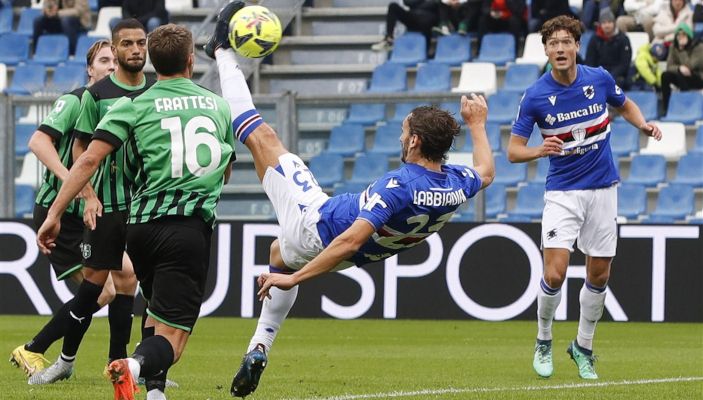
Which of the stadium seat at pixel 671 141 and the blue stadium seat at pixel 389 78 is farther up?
the blue stadium seat at pixel 389 78

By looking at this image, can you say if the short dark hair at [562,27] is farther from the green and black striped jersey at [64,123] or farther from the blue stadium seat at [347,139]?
the blue stadium seat at [347,139]

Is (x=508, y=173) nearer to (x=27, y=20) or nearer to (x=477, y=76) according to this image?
(x=477, y=76)

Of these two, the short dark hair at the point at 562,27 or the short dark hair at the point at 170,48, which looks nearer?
the short dark hair at the point at 170,48

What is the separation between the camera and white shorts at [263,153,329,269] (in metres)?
7.64

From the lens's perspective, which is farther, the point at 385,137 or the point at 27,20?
the point at 27,20

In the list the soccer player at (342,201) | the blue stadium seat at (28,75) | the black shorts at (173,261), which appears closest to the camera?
the black shorts at (173,261)

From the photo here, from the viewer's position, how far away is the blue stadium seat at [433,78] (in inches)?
766

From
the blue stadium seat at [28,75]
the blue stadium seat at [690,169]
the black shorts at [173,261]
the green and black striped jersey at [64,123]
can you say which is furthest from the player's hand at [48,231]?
the blue stadium seat at [28,75]

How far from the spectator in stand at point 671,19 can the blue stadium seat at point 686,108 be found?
996 mm

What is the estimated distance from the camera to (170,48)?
687 centimetres

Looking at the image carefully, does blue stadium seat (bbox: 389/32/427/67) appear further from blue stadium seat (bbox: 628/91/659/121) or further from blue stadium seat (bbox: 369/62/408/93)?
blue stadium seat (bbox: 628/91/659/121)

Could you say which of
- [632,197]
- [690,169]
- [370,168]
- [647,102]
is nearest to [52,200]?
[370,168]

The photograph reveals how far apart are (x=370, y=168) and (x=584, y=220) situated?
6141 millimetres

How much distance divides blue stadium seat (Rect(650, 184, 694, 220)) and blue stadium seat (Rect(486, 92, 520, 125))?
2206 mm
